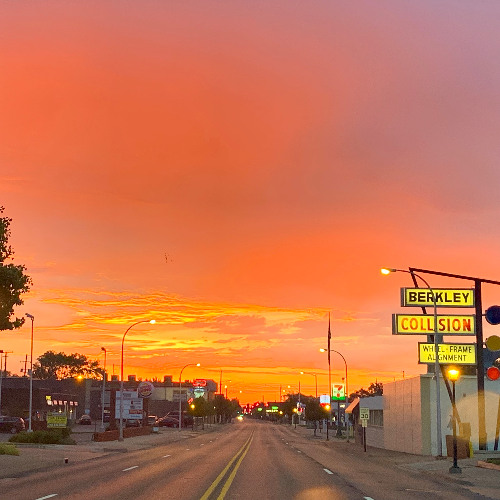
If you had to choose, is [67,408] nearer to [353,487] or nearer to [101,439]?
[101,439]

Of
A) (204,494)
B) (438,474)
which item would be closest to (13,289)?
(204,494)

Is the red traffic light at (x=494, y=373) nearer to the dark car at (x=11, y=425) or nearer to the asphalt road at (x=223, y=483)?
the asphalt road at (x=223, y=483)

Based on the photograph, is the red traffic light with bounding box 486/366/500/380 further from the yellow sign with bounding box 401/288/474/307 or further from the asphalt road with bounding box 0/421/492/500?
the yellow sign with bounding box 401/288/474/307

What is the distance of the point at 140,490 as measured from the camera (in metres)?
21.4

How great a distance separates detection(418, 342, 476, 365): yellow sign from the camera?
5031 centimetres

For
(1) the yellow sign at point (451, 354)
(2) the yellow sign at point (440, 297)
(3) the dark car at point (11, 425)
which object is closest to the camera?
(1) the yellow sign at point (451, 354)

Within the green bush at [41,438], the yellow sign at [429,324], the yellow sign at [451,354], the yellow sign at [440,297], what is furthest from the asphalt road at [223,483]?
the green bush at [41,438]

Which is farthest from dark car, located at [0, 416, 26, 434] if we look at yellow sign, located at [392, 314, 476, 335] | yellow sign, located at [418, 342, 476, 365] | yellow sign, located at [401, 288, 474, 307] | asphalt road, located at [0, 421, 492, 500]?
asphalt road, located at [0, 421, 492, 500]

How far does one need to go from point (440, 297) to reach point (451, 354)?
3980 millimetres

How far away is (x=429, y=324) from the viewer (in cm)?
5119

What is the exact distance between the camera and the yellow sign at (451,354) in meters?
50.3

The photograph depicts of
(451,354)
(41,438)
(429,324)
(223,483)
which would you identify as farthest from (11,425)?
(223,483)

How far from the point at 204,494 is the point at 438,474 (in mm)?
15159

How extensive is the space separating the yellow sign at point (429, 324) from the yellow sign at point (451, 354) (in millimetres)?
1008
